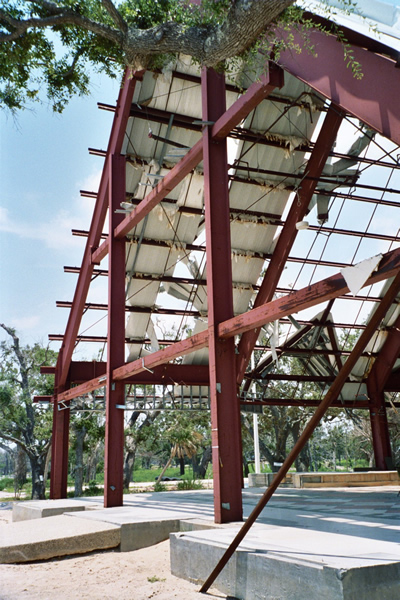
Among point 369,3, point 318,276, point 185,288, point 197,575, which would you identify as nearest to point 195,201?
point 185,288

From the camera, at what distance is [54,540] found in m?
8.48

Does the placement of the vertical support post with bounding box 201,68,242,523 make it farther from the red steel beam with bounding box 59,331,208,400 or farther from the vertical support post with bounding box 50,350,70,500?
the vertical support post with bounding box 50,350,70,500

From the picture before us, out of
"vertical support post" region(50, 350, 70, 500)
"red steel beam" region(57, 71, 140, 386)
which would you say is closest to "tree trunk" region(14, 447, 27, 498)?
"vertical support post" region(50, 350, 70, 500)

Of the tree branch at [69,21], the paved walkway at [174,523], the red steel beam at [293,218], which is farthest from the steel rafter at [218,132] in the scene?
the paved walkway at [174,523]

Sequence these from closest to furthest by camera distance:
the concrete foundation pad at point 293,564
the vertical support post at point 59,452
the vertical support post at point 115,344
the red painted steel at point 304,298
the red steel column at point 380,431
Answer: the concrete foundation pad at point 293,564 → the red painted steel at point 304,298 → the vertical support post at point 115,344 → the vertical support post at point 59,452 → the red steel column at point 380,431

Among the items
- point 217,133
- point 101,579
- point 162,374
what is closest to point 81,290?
point 162,374

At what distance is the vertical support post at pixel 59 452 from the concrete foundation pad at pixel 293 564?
13.5m

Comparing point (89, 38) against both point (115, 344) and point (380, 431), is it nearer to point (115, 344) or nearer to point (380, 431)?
point (115, 344)

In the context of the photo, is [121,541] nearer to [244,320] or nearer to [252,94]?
[244,320]

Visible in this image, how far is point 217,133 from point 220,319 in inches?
149

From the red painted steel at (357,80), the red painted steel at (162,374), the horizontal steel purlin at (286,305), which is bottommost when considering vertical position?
the horizontal steel purlin at (286,305)

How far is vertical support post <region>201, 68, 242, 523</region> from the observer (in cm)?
879

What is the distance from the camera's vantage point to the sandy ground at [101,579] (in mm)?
6172

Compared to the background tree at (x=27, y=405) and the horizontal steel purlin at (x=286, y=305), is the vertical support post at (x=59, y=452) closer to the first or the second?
the horizontal steel purlin at (x=286, y=305)
